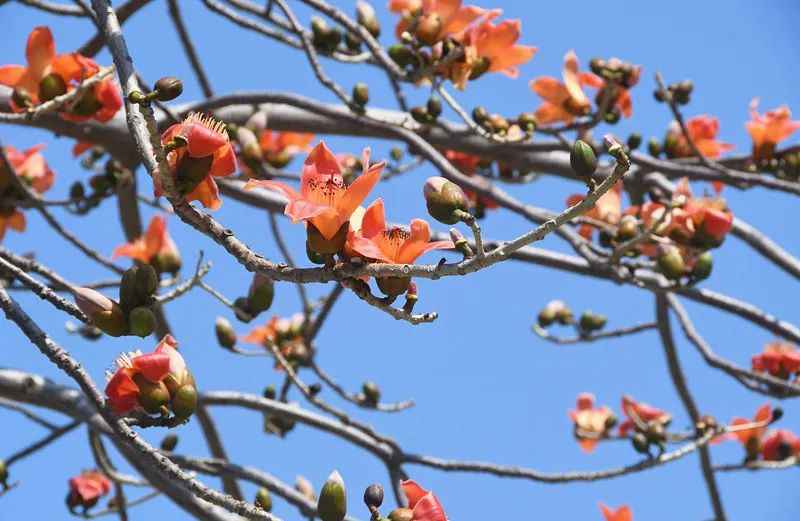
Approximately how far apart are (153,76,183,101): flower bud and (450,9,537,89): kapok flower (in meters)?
1.19

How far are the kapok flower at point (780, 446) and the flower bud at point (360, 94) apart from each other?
176 cm

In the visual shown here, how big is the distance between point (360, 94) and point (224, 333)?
28.8 inches

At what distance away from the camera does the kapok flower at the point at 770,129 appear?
104 inches

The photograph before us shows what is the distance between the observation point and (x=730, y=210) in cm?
231

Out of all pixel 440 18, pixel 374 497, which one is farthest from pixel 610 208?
pixel 374 497

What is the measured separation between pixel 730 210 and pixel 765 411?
36.1 inches

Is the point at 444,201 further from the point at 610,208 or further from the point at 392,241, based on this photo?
the point at 610,208

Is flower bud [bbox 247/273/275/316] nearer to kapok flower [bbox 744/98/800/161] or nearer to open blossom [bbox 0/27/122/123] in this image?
open blossom [bbox 0/27/122/123]

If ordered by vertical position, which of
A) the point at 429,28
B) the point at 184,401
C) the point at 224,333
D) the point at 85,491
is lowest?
the point at 184,401

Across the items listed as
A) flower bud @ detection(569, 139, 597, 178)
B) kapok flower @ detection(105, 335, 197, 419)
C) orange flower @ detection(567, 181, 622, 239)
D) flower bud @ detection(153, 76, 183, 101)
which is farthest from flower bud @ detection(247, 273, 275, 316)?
orange flower @ detection(567, 181, 622, 239)

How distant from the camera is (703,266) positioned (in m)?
2.18

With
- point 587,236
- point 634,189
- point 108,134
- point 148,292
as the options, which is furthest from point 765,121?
point 148,292

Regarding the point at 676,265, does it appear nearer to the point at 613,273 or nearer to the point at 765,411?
the point at 613,273

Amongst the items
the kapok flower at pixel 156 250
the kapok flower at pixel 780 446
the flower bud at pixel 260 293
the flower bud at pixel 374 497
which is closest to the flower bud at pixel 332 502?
the flower bud at pixel 374 497
